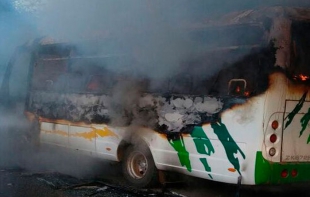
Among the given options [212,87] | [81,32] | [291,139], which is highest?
[81,32]

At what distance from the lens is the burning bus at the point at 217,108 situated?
4.68 meters

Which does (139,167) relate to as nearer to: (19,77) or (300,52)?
(300,52)

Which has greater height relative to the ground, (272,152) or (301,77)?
(301,77)

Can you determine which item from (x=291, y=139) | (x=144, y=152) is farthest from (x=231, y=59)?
(x=144, y=152)

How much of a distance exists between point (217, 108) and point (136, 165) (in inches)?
75.2

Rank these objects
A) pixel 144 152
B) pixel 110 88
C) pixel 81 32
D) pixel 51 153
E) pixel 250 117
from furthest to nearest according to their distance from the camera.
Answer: pixel 51 153 < pixel 81 32 < pixel 110 88 < pixel 144 152 < pixel 250 117

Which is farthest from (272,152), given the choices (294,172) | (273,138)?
(294,172)

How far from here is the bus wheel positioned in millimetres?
6039

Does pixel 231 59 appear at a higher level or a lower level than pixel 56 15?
lower

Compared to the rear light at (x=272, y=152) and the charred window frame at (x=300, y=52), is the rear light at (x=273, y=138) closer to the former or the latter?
the rear light at (x=272, y=152)

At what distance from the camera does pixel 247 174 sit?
15.6ft

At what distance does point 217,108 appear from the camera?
5066 millimetres

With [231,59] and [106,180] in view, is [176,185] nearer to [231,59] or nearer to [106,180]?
[106,180]

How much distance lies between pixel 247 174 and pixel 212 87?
113 centimetres
